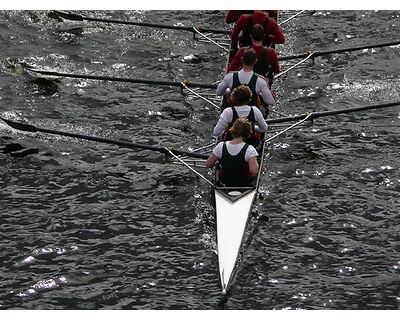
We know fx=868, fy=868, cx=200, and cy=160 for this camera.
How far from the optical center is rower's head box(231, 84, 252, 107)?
12.4 metres

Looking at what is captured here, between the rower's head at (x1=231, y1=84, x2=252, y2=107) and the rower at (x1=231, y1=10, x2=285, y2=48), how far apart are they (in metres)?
3.72

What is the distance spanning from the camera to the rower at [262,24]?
1592 centimetres

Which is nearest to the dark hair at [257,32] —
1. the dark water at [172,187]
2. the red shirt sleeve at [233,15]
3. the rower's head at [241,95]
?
the dark water at [172,187]

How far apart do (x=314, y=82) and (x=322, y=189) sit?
14.5ft

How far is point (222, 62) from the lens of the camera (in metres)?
18.7

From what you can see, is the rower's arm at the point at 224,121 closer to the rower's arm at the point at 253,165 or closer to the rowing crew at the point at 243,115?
the rowing crew at the point at 243,115

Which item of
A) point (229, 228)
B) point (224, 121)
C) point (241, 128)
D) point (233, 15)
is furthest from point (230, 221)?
point (233, 15)

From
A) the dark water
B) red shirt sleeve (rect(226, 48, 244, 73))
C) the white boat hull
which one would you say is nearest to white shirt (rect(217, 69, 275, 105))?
red shirt sleeve (rect(226, 48, 244, 73))

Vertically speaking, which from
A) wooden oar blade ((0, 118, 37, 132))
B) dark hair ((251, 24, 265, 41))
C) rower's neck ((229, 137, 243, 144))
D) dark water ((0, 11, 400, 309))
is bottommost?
dark water ((0, 11, 400, 309))

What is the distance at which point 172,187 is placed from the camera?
13992 mm

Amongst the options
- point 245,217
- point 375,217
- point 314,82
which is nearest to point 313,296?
point 245,217

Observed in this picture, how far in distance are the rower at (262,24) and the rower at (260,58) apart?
1281mm

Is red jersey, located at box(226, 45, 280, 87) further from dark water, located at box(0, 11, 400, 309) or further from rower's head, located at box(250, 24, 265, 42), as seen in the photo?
dark water, located at box(0, 11, 400, 309)

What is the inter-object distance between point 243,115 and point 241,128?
3.05 feet
